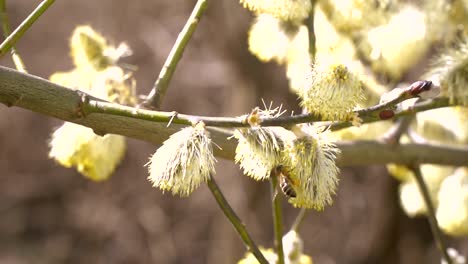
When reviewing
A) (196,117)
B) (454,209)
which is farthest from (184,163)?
(454,209)

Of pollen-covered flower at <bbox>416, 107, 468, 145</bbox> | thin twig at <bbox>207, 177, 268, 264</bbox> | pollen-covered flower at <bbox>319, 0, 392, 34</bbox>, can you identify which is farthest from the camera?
pollen-covered flower at <bbox>416, 107, 468, 145</bbox>

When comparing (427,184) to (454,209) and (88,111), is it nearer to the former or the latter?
(454,209)

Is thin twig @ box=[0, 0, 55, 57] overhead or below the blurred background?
overhead

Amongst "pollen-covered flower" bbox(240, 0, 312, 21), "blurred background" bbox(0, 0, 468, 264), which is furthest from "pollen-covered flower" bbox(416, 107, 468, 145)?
"blurred background" bbox(0, 0, 468, 264)

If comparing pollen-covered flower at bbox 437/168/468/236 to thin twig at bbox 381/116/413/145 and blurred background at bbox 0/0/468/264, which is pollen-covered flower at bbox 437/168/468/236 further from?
blurred background at bbox 0/0/468/264

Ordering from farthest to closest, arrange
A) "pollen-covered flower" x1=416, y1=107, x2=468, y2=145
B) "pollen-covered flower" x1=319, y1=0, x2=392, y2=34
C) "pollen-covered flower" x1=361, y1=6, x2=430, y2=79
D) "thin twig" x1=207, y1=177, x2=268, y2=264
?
"pollen-covered flower" x1=416, y1=107, x2=468, y2=145 < "pollen-covered flower" x1=361, y1=6, x2=430, y2=79 < "pollen-covered flower" x1=319, y1=0, x2=392, y2=34 < "thin twig" x1=207, y1=177, x2=268, y2=264

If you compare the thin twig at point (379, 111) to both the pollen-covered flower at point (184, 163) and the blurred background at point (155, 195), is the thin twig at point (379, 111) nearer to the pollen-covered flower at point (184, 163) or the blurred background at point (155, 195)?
the pollen-covered flower at point (184, 163)
